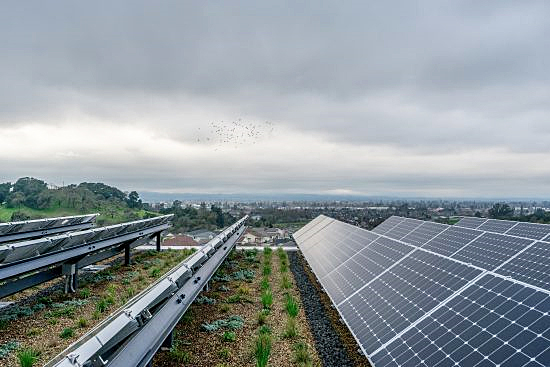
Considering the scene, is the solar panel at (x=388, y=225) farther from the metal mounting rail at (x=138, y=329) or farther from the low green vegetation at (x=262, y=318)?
the metal mounting rail at (x=138, y=329)

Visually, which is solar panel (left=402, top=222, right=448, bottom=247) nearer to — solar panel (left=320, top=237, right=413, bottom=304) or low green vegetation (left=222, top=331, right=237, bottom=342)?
solar panel (left=320, top=237, right=413, bottom=304)

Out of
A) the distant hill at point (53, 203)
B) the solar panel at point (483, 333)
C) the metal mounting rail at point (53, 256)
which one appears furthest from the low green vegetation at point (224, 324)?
the distant hill at point (53, 203)

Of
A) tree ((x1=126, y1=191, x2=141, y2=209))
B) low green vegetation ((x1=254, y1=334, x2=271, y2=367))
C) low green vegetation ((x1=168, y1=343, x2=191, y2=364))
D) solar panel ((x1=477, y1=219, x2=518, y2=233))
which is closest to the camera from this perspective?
low green vegetation ((x1=254, y1=334, x2=271, y2=367))

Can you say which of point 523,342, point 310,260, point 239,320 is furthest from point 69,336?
point 310,260

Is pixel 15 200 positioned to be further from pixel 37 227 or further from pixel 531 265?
pixel 531 265

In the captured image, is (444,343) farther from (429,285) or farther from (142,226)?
(142,226)

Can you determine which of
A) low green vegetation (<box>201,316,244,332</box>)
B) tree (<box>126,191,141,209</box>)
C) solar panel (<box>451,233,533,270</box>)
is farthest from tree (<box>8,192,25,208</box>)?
solar panel (<box>451,233,533,270</box>)
